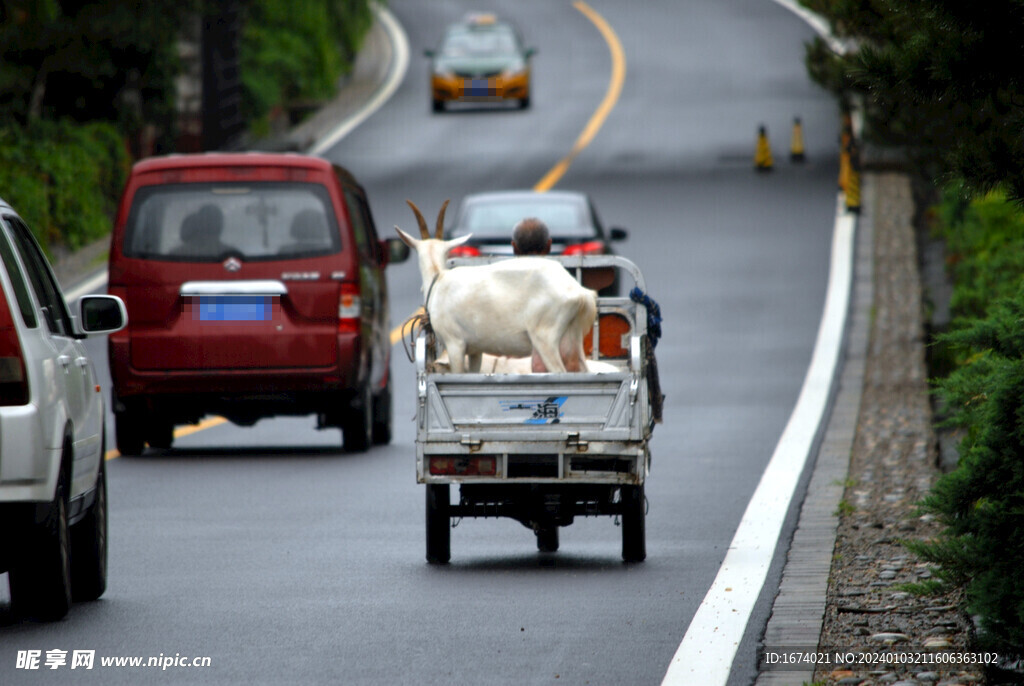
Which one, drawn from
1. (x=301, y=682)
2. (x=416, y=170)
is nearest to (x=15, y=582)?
(x=301, y=682)

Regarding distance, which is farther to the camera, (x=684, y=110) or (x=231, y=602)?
(x=684, y=110)

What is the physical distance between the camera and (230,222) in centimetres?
1487

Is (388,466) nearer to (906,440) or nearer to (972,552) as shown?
(906,440)

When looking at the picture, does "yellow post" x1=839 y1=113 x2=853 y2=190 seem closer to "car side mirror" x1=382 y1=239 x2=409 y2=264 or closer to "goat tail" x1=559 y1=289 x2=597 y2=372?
"car side mirror" x1=382 y1=239 x2=409 y2=264

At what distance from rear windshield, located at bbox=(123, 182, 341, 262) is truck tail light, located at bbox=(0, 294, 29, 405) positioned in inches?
270

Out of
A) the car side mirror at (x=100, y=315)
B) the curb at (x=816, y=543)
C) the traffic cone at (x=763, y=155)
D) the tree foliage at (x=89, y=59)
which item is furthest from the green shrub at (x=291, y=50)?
the car side mirror at (x=100, y=315)

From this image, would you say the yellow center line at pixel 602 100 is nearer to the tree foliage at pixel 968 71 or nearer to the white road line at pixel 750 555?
the white road line at pixel 750 555

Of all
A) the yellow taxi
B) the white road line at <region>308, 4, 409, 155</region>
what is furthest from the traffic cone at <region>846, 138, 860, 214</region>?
the yellow taxi

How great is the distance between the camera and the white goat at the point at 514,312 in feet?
32.8

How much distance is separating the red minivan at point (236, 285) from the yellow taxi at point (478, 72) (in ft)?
109

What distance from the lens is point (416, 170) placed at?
39688 millimetres

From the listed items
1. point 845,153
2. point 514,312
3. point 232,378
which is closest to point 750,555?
point 514,312

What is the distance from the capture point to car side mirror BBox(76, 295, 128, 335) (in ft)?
29.9

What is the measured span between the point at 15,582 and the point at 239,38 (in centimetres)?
3577
